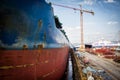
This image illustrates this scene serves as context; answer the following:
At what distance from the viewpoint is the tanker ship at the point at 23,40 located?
3.19 meters

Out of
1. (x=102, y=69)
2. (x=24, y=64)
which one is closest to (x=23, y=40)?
(x=24, y=64)

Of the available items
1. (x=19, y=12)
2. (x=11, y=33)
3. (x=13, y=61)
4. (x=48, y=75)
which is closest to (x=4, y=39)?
(x=11, y=33)

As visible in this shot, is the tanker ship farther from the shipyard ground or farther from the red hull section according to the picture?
the shipyard ground

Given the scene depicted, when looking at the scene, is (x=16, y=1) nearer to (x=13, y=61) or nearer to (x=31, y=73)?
→ (x=13, y=61)

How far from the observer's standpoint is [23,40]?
3.59 m

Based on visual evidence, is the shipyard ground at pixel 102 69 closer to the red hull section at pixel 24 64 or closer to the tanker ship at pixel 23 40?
the red hull section at pixel 24 64

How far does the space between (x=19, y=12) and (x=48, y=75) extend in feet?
7.31

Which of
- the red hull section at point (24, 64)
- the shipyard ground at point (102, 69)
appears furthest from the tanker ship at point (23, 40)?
the shipyard ground at point (102, 69)

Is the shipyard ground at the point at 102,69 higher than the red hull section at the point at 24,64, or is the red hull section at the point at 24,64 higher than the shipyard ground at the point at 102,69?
the red hull section at the point at 24,64

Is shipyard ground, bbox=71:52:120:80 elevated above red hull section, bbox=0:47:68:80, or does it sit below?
below

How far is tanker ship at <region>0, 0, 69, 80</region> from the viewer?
3.19 metres

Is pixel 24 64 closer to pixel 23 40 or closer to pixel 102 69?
pixel 23 40

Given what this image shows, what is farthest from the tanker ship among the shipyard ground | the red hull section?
the shipyard ground

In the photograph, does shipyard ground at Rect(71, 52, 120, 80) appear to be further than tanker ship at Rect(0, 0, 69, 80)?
Yes
